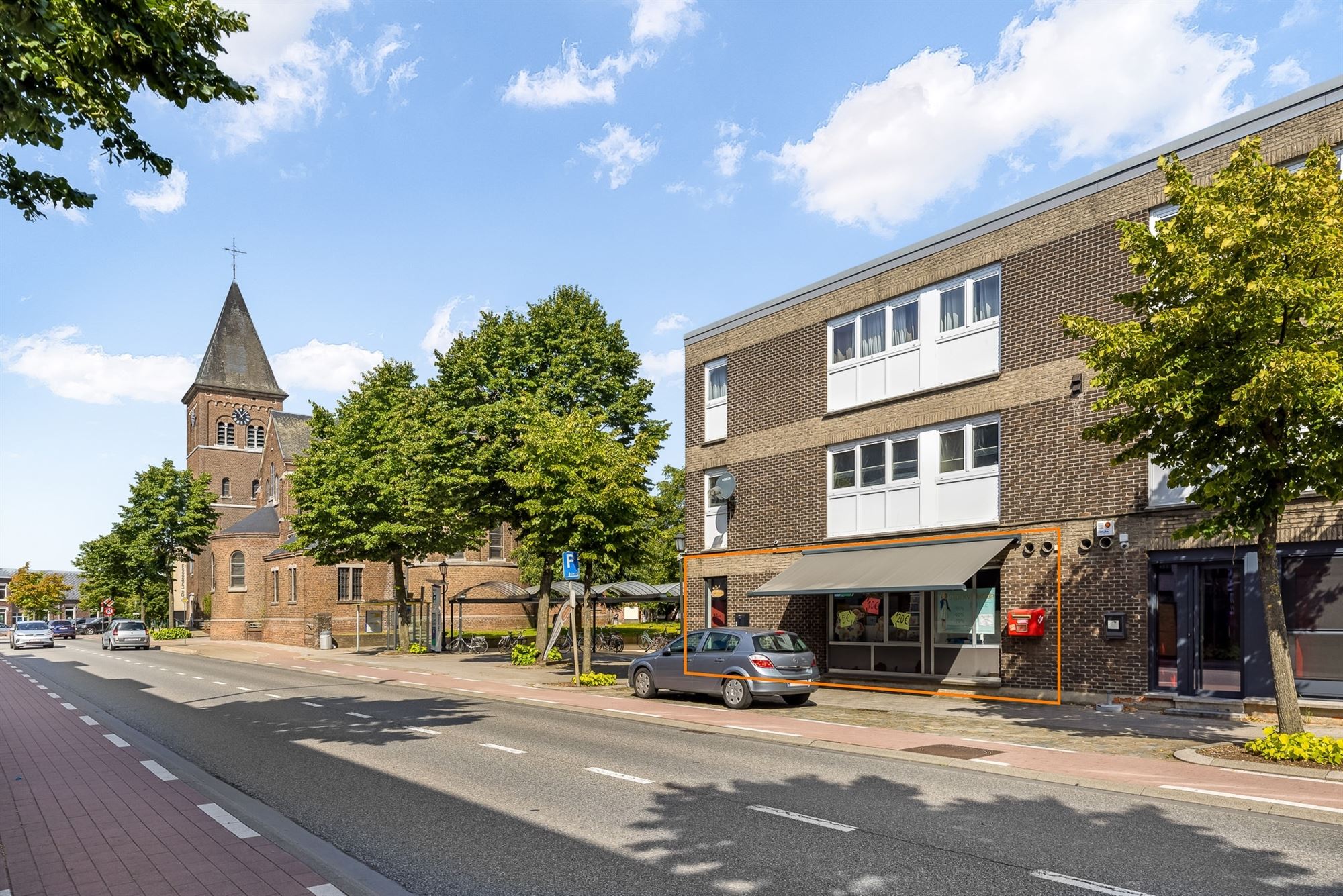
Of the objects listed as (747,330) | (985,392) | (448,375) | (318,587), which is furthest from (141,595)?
(985,392)

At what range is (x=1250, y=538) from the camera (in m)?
13.2

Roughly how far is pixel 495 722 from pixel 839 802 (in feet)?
28.0

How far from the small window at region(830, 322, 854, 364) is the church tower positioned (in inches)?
2760

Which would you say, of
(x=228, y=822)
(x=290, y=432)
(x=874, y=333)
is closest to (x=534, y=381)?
(x=874, y=333)

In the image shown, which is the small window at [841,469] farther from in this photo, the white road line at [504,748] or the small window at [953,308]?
the white road line at [504,748]

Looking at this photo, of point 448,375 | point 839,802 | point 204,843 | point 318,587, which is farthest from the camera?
point 318,587

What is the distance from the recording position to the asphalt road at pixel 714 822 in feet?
23.1

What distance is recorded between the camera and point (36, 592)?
413 feet

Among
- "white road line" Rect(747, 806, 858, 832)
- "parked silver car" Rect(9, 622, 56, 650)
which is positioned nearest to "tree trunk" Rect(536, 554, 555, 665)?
"white road line" Rect(747, 806, 858, 832)

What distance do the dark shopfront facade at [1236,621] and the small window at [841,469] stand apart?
7.69 m

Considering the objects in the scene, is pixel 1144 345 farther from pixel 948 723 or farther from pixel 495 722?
pixel 495 722

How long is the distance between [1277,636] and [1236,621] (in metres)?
4.72

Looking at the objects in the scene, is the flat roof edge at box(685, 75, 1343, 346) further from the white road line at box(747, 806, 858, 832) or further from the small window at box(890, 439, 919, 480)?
the white road line at box(747, 806, 858, 832)

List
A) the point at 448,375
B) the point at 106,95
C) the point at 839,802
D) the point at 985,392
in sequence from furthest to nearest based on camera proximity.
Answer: the point at 448,375 < the point at 985,392 < the point at 839,802 < the point at 106,95
